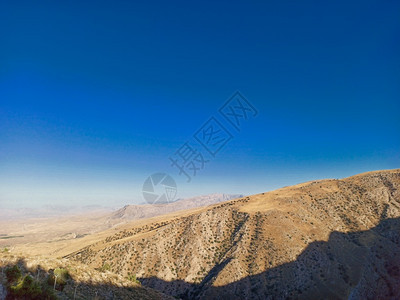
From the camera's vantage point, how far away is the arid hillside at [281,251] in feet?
179

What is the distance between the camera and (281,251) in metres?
62.1

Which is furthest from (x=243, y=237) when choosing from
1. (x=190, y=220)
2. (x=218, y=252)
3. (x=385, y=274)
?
(x=385, y=274)

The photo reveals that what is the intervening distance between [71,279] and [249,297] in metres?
44.6

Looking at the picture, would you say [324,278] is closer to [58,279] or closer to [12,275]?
[58,279]

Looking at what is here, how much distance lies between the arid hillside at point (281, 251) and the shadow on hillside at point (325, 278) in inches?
10.0

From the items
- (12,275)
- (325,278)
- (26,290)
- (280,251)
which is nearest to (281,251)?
(280,251)

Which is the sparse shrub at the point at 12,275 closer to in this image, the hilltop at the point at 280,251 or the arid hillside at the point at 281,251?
A: the hilltop at the point at 280,251

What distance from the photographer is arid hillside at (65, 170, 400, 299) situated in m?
54.5

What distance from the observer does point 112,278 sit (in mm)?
34594

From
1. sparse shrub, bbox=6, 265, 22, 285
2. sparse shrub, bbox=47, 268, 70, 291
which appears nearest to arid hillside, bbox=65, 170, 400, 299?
sparse shrub, bbox=47, 268, 70, 291

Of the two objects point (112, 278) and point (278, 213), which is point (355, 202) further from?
point (112, 278)

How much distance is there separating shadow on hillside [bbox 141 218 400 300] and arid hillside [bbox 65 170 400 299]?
255 mm

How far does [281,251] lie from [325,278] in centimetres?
1223

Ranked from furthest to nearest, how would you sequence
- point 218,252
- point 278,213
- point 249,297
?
point 278,213
point 218,252
point 249,297
